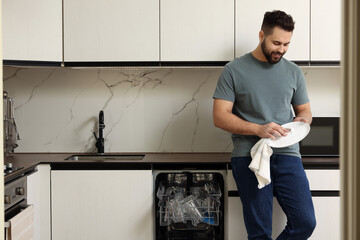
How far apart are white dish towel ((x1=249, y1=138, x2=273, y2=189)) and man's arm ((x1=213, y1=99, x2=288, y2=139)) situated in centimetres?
6

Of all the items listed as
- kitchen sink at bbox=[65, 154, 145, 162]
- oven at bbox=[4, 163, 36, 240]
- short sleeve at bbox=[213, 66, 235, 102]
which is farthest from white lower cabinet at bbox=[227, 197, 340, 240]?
oven at bbox=[4, 163, 36, 240]

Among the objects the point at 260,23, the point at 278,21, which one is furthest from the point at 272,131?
the point at 260,23

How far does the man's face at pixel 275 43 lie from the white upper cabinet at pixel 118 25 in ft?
2.58

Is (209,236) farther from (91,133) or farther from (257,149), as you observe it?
(91,133)

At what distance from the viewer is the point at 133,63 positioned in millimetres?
3102

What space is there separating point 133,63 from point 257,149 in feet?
3.51

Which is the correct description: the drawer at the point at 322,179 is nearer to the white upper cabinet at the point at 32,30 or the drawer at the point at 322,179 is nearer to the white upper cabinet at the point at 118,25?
the white upper cabinet at the point at 118,25

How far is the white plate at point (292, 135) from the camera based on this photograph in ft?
8.36

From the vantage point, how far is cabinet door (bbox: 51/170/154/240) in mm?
2939

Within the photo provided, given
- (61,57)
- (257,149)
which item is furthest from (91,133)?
(257,149)

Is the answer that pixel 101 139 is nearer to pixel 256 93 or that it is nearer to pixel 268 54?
pixel 256 93

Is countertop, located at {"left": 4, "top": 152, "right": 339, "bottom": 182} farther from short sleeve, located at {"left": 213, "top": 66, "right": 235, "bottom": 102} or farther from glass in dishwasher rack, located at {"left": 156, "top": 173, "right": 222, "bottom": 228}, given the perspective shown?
short sleeve, located at {"left": 213, "top": 66, "right": 235, "bottom": 102}

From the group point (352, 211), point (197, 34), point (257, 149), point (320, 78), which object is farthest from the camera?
point (320, 78)

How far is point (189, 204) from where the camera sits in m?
2.86
